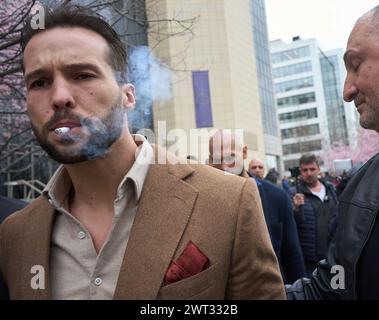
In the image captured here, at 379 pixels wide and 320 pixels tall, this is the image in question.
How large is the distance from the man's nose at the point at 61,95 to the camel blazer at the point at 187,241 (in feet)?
1.11

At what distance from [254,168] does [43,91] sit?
2.95 meters

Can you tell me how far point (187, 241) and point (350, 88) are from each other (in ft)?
2.40

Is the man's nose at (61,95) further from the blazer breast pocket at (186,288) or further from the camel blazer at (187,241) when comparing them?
the blazer breast pocket at (186,288)

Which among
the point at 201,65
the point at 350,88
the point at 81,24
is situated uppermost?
the point at 201,65

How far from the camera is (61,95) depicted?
1.20 m

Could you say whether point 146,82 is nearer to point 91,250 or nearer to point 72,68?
point 72,68

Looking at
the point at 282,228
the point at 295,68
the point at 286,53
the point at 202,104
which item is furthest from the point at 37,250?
the point at 295,68

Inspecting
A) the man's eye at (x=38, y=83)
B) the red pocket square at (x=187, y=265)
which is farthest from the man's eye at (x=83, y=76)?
the red pocket square at (x=187, y=265)

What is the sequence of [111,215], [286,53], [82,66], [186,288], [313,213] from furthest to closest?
[286,53], [313,213], [111,215], [82,66], [186,288]

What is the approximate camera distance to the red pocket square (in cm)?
117

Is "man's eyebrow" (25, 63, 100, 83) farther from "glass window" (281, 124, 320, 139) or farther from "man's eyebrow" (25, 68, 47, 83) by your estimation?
"glass window" (281, 124, 320, 139)

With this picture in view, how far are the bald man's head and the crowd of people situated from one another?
1209 mm

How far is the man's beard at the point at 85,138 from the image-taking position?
123cm

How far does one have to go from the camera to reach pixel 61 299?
122 cm
